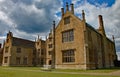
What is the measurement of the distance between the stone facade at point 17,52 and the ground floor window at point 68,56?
29363mm

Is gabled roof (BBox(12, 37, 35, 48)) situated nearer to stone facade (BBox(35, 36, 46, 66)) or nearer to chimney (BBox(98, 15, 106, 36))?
stone facade (BBox(35, 36, 46, 66))

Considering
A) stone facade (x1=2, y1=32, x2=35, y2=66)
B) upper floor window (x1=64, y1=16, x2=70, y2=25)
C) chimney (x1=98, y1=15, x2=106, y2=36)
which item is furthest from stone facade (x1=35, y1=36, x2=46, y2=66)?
upper floor window (x1=64, y1=16, x2=70, y2=25)

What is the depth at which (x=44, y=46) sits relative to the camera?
62.2 metres

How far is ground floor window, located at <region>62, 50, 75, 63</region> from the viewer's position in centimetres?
3054

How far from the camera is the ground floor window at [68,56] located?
30.5m

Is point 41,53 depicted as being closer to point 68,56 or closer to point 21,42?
point 21,42

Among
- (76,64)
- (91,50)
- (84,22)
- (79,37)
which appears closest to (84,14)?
(84,22)

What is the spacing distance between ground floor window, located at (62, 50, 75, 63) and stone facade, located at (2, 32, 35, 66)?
96.3 feet

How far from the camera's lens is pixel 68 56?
31312 millimetres

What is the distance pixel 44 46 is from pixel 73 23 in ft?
108

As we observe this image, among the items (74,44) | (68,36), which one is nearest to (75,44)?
(74,44)

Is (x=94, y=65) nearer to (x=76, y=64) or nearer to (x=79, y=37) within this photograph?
(x=76, y=64)

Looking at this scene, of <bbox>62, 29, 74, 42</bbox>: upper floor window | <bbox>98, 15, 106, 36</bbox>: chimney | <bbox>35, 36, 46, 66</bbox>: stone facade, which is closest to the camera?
<bbox>62, 29, 74, 42</bbox>: upper floor window

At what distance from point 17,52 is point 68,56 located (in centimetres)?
3142
